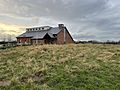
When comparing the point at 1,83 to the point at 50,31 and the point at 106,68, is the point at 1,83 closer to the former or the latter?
the point at 106,68

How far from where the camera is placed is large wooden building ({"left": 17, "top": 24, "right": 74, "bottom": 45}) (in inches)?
1665

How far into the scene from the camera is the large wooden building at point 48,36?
139 feet

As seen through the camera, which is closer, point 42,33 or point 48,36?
point 48,36

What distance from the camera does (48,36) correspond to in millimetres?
42188

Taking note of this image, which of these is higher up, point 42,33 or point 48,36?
point 42,33

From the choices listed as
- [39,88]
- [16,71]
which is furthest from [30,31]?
[39,88]

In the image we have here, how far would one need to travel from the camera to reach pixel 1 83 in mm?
8453

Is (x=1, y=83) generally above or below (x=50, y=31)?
below

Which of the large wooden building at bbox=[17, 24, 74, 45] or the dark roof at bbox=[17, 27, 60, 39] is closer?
the large wooden building at bbox=[17, 24, 74, 45]

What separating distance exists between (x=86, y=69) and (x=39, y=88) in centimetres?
351

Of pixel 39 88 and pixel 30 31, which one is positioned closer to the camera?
pixel 39 88

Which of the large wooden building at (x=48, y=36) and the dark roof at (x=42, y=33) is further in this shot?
the dark roof at (x=42, y=33)

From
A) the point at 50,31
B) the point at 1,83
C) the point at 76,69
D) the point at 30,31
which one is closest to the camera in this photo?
the point at 1,83

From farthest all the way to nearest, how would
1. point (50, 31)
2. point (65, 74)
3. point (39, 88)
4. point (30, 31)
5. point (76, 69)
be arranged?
point (30, 31)
point (50, 31)
point (76, 69)
point (65, 74)
point (39, 88)
